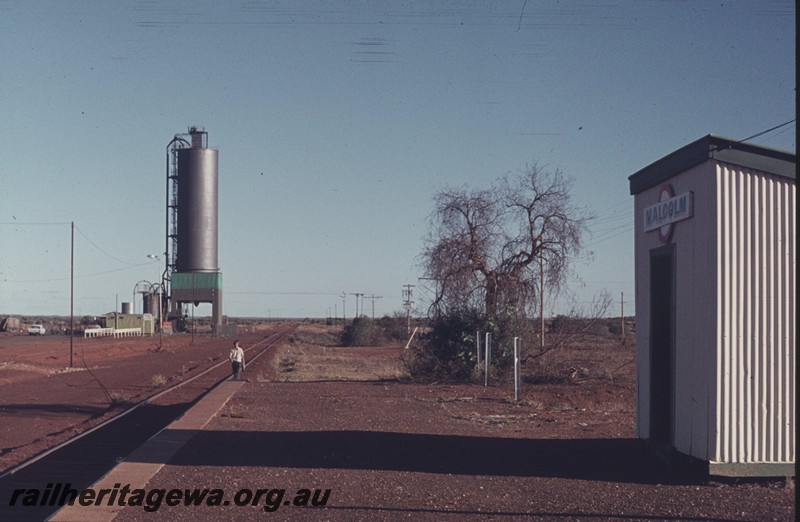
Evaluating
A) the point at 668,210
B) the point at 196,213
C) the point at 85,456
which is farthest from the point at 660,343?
the point at 196,213

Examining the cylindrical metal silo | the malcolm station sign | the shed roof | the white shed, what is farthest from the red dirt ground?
the cylindrical metal silo

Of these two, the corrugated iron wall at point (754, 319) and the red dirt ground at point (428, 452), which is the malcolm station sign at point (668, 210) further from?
the red dirt ground at point (428, 452)

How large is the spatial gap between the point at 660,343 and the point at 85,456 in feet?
29.6

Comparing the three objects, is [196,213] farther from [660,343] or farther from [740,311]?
[740,311]

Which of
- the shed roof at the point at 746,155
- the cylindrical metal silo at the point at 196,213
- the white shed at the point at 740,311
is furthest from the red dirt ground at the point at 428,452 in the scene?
the cylindrical metal silo at the point at 196,213

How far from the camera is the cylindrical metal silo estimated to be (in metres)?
79.8

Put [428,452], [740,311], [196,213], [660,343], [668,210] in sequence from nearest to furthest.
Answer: [740,311] → [668,210] → [660,343] → [428,452] → [196,213]

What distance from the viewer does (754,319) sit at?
10.7m

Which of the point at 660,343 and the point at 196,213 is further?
the point at 196,213

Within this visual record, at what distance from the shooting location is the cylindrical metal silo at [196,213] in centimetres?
7975

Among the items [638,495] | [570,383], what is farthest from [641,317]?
[570,383]

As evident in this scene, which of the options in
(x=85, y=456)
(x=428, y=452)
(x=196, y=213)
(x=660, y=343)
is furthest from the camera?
(x=196, y=213)

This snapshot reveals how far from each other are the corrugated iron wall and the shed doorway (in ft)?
6.10

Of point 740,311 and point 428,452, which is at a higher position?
point 740,311
